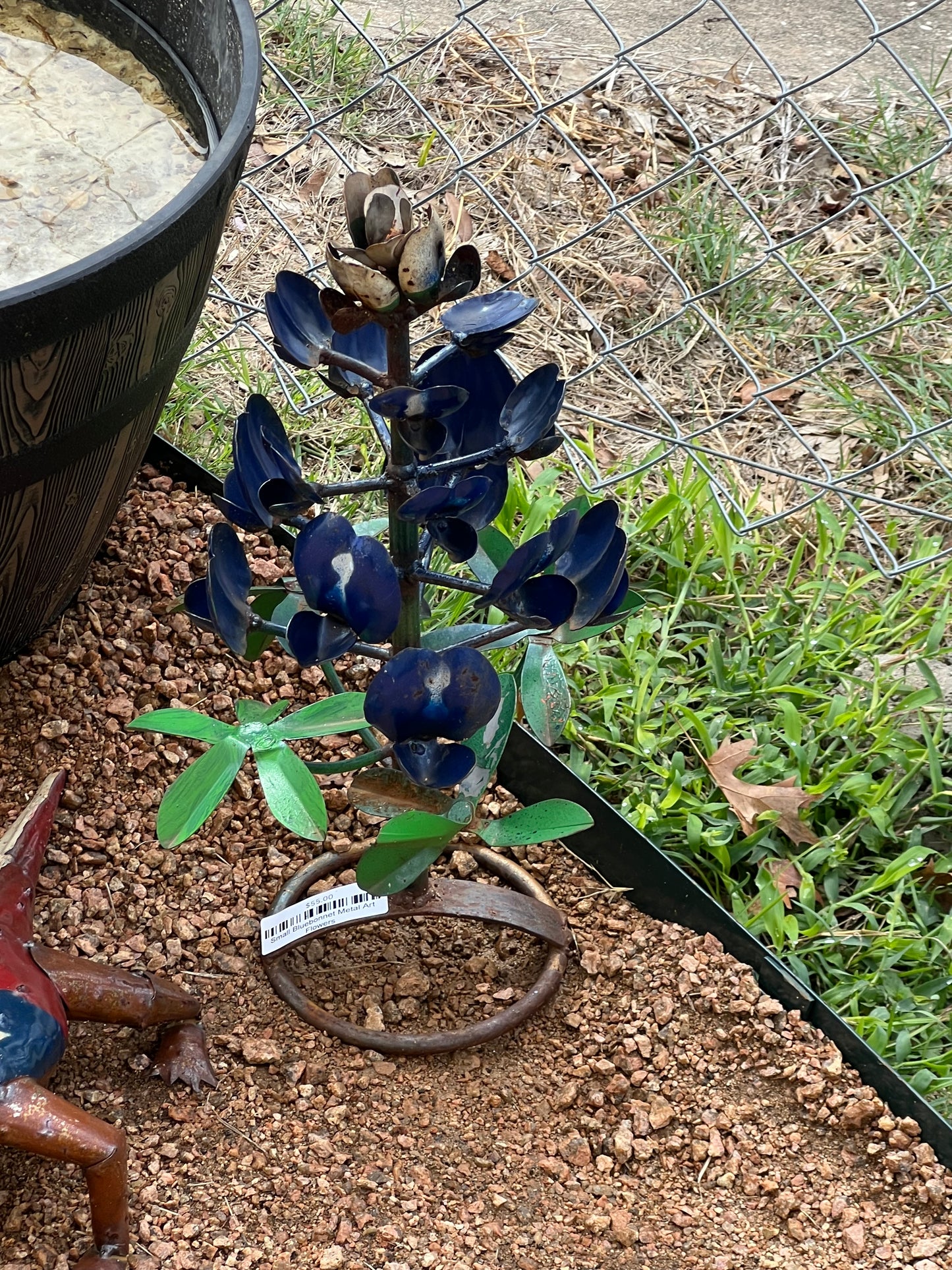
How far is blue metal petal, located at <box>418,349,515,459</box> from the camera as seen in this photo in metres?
1.25

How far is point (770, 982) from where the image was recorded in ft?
5.64

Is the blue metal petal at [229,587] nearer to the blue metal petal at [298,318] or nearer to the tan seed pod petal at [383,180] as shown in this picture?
the blue metal petal at [298,318]

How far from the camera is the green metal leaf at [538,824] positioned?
147cm

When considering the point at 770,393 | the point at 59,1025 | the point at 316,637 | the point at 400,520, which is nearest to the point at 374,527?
the point at 400,520

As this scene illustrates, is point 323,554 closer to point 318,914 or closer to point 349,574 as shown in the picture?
point 349,574

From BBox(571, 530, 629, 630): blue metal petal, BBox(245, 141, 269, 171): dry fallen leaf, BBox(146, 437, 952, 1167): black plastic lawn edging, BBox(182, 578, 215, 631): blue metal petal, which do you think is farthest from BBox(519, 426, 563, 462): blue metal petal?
BBox(245, 141, 269, 171): dry fallen leaf

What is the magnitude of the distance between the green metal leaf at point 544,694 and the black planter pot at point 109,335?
0.58m

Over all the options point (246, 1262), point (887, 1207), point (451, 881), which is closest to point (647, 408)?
point (451, 881)

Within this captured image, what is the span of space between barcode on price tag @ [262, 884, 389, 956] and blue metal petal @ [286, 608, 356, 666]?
480mm

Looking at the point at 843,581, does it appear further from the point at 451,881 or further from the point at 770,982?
the point at 451,881

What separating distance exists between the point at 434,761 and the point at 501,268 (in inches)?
74.7

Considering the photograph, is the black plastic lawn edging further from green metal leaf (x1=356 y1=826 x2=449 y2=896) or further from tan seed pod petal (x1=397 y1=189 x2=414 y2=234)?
tan seed pod petal (x1=397 y1=189 x2=414 y2=234)

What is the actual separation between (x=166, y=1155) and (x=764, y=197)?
2.40m

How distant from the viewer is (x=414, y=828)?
4.41 ft
